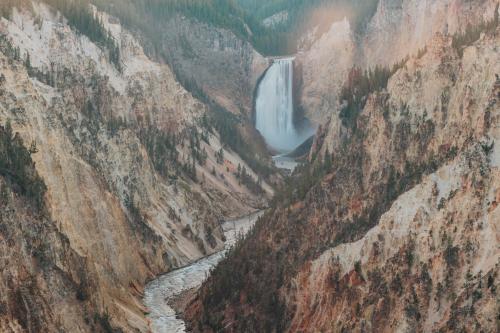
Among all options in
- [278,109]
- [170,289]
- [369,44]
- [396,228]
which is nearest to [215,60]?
[278,109]

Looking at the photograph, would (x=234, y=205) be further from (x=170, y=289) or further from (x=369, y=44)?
(x=369, y=44)

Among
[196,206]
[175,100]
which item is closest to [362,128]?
[196,206]

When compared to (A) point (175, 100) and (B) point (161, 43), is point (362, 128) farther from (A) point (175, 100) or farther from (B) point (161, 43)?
(B) point (161, 43)

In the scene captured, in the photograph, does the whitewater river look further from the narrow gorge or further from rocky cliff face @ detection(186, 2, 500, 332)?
rocky cliff face @ detection(186, 2, 500, 332)

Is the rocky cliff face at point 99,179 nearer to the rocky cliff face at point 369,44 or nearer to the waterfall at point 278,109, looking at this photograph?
the rocky cliff face at point 369,44

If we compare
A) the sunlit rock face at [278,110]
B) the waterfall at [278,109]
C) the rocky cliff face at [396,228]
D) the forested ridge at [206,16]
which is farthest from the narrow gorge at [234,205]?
the waterfall at [278,109]

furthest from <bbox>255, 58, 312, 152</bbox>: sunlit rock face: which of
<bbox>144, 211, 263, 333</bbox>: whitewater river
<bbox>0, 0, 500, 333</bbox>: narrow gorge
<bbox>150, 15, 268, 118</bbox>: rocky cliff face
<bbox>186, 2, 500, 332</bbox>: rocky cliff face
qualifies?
<bbox>186, 2, 500, 332</bbox>: rocky cliff face
